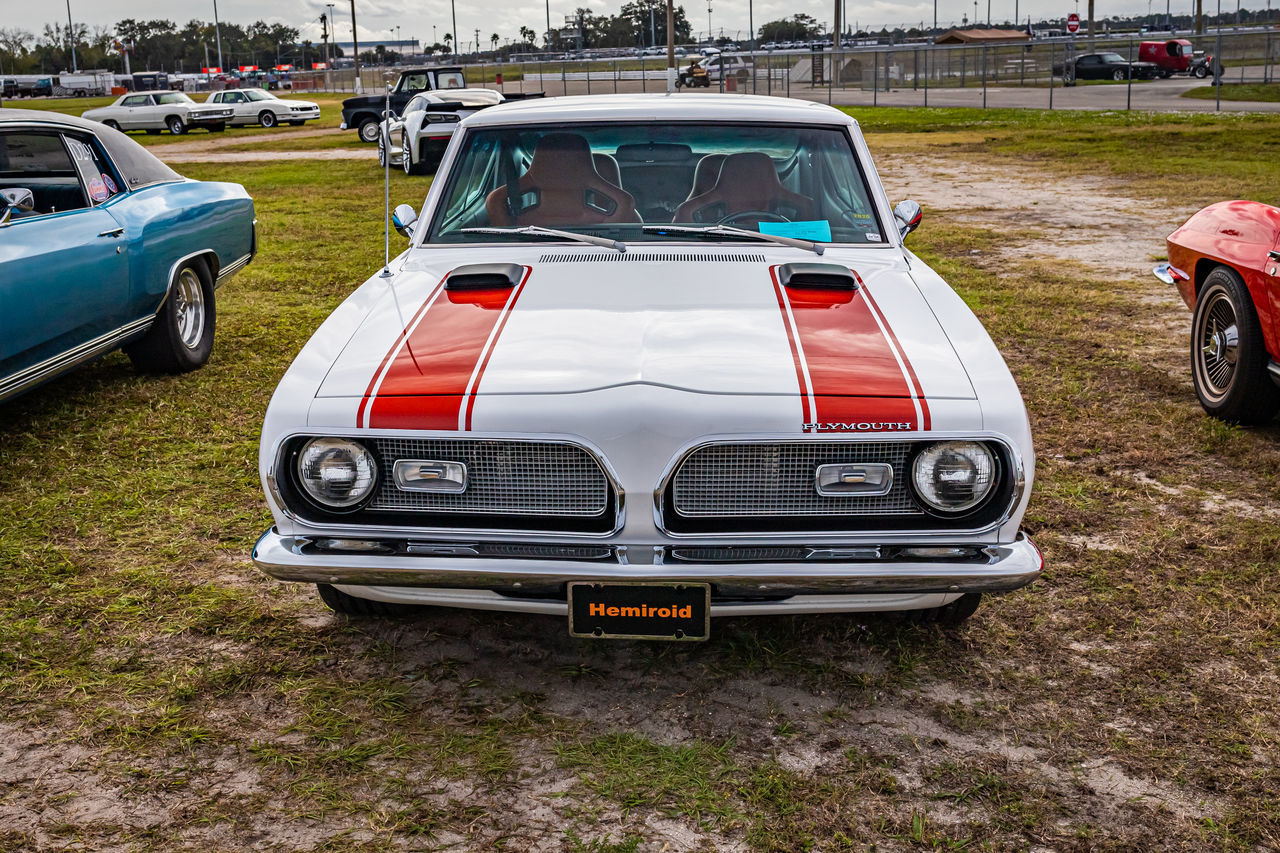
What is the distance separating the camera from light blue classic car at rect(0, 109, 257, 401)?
4.71 metres

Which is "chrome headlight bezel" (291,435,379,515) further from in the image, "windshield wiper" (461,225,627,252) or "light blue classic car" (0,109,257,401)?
"light blue classic car" (0,109,257,401)

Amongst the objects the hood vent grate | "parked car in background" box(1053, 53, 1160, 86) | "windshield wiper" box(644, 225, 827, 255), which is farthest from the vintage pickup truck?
"parked car in background" box(1053, 53, 1160, 86)

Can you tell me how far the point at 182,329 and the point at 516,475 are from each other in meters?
4.34

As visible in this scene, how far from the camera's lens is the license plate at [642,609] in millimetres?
2635

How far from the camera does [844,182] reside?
4.04 metres

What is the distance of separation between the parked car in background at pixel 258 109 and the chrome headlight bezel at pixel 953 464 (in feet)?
119

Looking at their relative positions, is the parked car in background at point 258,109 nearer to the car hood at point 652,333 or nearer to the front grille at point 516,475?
the car hood at point 652,333

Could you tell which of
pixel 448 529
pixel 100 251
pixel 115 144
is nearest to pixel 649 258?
pixel 448 529

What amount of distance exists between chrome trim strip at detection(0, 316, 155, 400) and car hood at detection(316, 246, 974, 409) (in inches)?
80.1

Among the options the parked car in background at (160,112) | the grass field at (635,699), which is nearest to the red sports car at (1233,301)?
the grass field at (635,699)

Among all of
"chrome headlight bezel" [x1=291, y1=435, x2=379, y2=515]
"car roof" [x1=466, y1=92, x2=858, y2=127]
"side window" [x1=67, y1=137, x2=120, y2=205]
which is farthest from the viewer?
"side window" [x1=67, y1=137, x2=120, y2=205]

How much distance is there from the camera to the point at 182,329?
250 inches

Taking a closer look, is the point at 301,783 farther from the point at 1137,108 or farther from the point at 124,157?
the point at 1137,108

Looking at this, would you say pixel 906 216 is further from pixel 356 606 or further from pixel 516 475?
pixel 356 606
